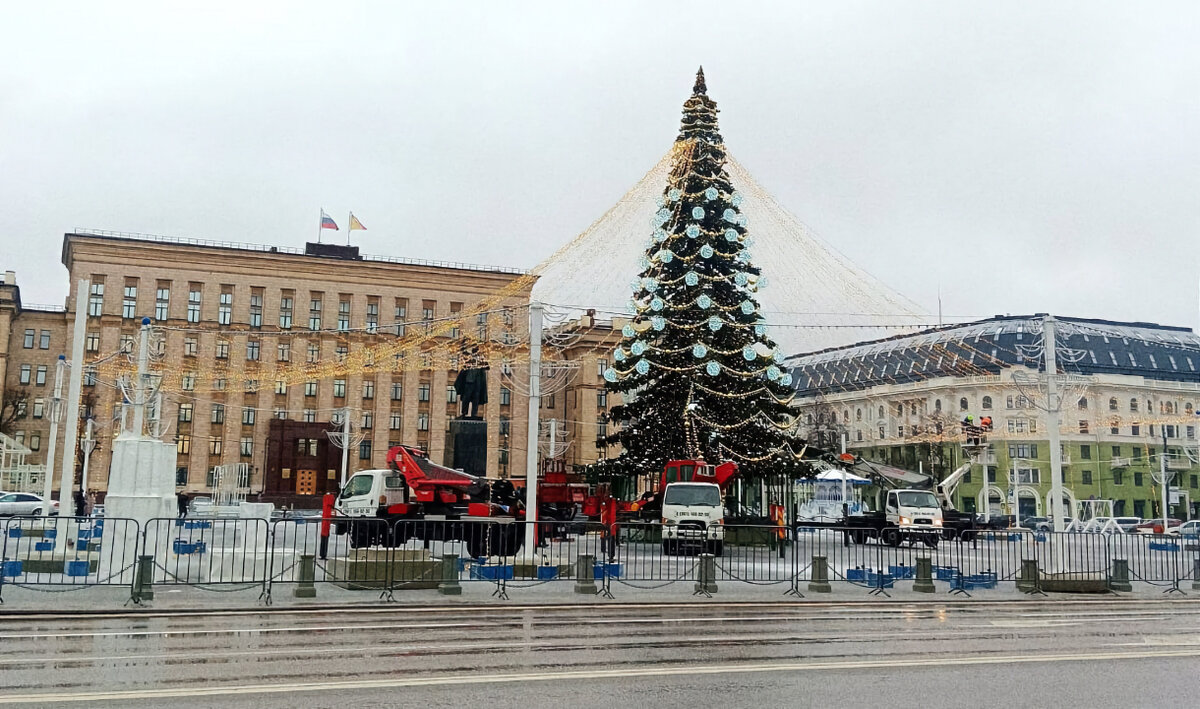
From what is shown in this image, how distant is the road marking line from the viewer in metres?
8.59

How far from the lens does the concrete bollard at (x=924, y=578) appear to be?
19844mm

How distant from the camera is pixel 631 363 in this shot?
32.2 m

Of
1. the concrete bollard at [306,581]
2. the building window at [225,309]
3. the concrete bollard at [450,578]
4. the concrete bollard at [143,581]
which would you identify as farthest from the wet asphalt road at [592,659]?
the building window at [225,309]

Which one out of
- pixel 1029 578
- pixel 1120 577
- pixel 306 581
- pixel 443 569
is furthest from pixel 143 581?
pixel 1120 577

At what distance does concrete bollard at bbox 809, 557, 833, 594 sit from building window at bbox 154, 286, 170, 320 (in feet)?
237

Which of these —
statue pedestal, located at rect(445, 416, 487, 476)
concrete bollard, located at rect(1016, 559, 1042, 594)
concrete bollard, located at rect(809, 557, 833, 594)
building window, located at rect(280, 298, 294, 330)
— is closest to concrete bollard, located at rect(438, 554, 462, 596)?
concrete bollard, located at rect(809, 557, 833, 594)

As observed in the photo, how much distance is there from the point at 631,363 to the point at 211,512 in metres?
26.9

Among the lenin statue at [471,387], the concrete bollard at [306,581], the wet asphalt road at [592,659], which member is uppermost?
the lenin statue at [471,387]

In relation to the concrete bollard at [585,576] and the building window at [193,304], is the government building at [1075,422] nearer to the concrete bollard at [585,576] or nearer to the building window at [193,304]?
the building window at [193,304]

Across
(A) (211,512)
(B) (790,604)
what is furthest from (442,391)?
(B) (790,604)

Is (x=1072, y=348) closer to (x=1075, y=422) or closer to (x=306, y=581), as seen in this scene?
(x=1075, y=422)

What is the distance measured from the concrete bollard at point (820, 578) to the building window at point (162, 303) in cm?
7225

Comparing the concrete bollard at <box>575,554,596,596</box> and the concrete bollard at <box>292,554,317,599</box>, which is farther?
the concrete bollard at <box>575,554,596,596</box>

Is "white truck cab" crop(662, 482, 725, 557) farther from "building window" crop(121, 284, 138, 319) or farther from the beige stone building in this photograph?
"building window" crop(121, 284, 138, 319)
